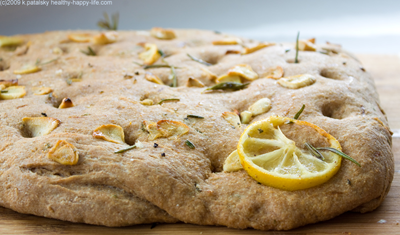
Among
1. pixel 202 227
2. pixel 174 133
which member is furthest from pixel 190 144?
pixel 202 227

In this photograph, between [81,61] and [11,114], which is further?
[81,61]

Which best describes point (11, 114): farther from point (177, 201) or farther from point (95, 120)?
point (177, 201)

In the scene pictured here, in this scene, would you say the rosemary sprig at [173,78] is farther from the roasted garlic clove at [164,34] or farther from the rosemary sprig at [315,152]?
the rosemary sprig at [315,152]

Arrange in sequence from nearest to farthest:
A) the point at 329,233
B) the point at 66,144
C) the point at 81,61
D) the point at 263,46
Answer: the point at 329,233 → the point at 66,144 → the point at 81,61 → the point at 263,46

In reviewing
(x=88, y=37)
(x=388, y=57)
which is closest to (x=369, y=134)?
(x=88, y=37)

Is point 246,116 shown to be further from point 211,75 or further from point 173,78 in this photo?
point 173,78

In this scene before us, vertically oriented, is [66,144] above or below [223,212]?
above
